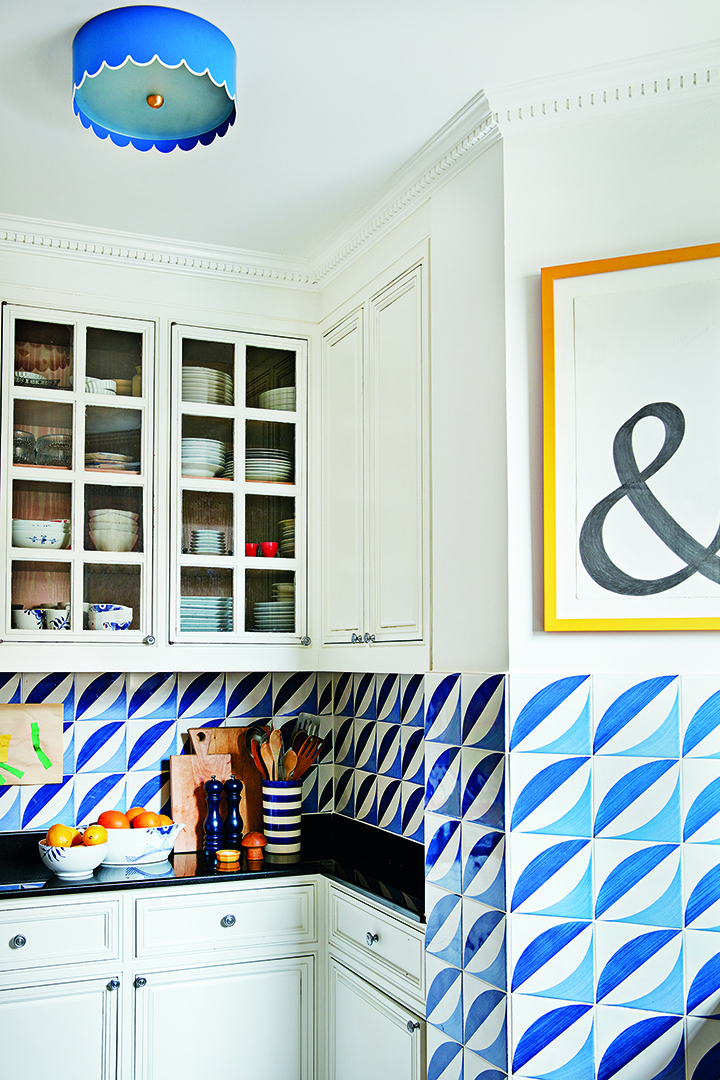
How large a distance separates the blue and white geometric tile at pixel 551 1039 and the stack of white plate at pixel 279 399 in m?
1.83

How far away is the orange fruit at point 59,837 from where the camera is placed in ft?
8.39

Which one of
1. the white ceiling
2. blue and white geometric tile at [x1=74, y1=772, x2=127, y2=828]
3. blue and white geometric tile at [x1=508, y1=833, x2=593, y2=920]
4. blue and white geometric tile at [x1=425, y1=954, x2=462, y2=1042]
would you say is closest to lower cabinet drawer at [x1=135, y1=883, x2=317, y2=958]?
blue and white geometric tile at [x1=74, y1=772, x2=127, y2=828]

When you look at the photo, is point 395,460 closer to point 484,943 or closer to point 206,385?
point 206,385

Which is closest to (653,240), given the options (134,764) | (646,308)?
(646,308)

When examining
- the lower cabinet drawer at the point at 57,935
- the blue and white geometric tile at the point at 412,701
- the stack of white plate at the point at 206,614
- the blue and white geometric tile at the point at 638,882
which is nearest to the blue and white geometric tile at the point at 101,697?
the stack of white plate at the point at 206,614

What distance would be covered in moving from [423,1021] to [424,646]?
0.85 metres

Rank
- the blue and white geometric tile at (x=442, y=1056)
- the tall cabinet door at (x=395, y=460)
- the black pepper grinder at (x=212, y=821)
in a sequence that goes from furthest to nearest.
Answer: the black pepper grinder at (x=212, y=821) → the tall cabinet door at (x=395, y=460) → the blue and white geometric tile at (x=442, y=1056)

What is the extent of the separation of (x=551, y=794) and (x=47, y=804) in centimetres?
173

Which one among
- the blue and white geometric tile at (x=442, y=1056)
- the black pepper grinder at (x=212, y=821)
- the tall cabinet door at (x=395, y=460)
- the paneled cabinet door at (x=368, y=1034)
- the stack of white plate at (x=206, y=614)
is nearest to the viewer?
the blue and white geometric tile at (x=442, y=1056)

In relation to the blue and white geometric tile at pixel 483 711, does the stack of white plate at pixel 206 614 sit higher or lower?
higher

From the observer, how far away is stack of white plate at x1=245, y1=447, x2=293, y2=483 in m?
2.91

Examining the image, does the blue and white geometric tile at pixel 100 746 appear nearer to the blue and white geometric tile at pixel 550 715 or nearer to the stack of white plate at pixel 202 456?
the stack of white plate at pixel 202 456

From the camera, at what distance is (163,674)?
3059 millimetres

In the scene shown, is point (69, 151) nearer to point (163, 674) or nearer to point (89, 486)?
point (89, 486)
